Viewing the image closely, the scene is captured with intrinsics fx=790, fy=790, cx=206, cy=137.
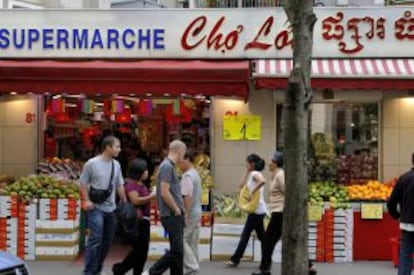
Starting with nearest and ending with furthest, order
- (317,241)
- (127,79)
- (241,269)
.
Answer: (241,269) < (317,241) < (127,79)

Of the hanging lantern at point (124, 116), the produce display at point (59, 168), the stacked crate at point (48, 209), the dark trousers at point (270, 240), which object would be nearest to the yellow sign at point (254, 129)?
the hanging lantern at point (124, 116)

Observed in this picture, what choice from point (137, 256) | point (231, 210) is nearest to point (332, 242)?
point (231, 210)

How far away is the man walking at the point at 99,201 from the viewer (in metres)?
9.67

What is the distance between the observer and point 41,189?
12188 mm

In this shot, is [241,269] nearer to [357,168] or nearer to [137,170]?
→ [137,170]

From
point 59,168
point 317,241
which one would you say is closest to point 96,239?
point 317,241

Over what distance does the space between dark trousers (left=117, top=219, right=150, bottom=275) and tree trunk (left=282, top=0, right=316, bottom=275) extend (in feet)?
6.93

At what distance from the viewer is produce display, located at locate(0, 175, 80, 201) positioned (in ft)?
39.8

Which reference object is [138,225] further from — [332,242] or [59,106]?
[59,106]

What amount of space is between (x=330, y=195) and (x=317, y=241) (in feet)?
2.46

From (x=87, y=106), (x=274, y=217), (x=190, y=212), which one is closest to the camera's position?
(x=190, y=212)

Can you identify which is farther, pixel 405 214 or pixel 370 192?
pixel 370 192

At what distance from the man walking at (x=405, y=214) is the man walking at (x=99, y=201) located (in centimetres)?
335

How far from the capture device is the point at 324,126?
45.1 ft
